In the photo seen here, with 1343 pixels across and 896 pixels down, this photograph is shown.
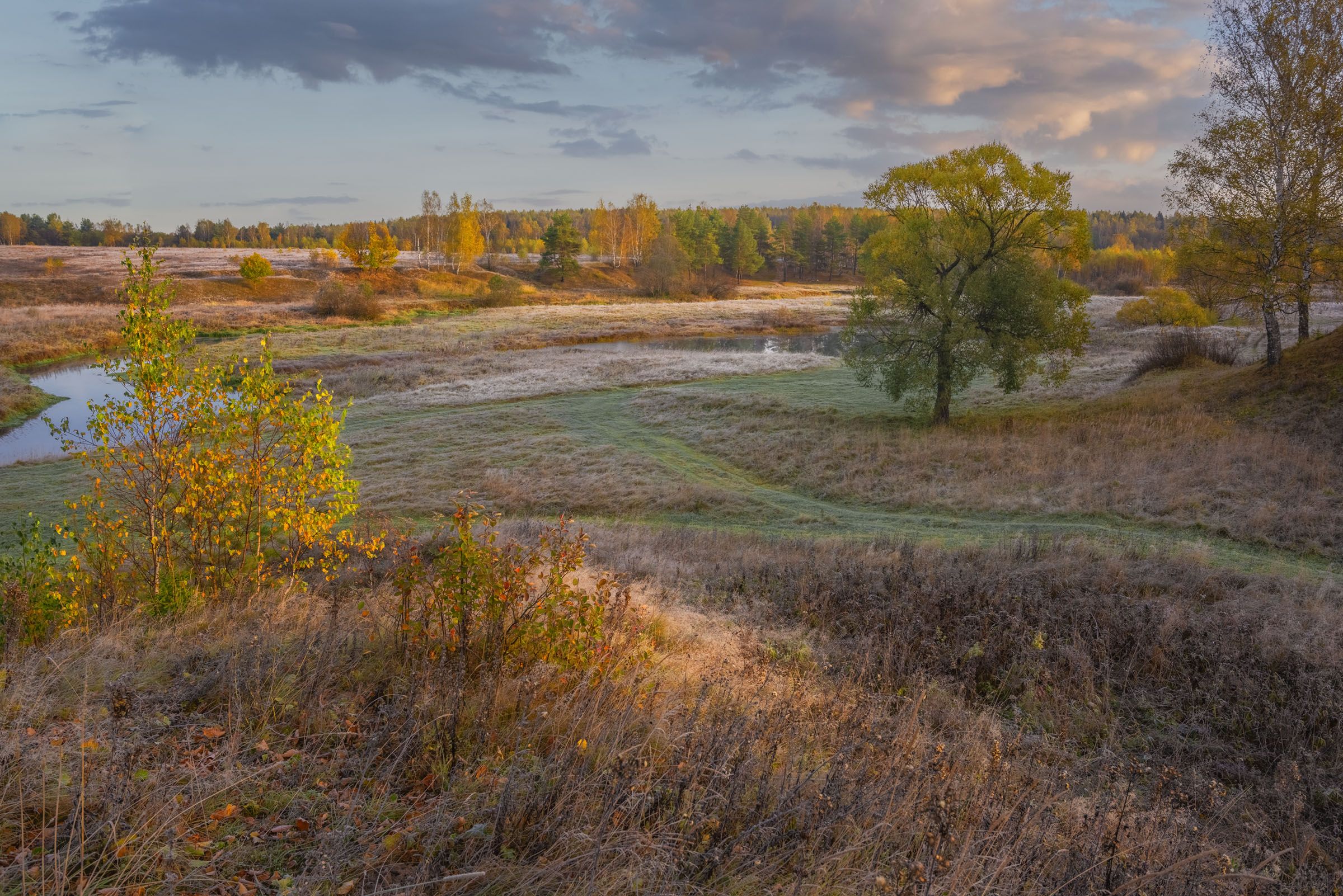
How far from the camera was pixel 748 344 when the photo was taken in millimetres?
58250

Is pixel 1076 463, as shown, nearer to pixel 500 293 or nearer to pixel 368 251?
pixel 500 293

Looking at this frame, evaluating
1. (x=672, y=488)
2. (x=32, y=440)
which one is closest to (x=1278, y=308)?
(x=672, y=488)

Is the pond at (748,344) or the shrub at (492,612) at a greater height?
the pond at (748,344)

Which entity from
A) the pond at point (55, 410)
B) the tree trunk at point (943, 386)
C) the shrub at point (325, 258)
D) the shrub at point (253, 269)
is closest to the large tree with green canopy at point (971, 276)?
→ the tree trunk at point (943, 386)

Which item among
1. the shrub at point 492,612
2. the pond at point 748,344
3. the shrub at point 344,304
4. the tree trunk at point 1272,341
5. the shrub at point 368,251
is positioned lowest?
the shrub at point 492,612

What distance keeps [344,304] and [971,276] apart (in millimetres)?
56891

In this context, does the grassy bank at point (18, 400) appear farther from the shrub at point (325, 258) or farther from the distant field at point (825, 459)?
the shrub at point (325, 258)

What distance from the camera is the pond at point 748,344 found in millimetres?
52375

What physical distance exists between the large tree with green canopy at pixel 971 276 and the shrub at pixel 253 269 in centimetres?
7320

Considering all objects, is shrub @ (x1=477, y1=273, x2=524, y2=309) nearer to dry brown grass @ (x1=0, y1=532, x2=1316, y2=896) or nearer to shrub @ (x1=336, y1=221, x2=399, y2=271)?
shrub @ (x1=336, y1=221, x2=399, y2=271)

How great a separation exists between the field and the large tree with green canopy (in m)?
2.71

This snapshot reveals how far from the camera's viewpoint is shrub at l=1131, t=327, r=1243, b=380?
30578 mm

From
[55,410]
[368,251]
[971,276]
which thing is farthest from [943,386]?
[368,251]

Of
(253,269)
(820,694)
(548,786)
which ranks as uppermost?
(253,269)
